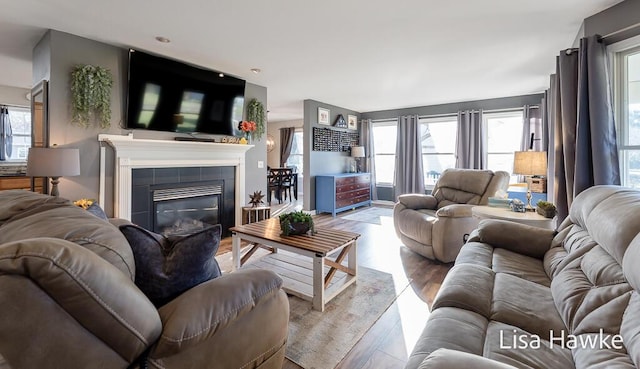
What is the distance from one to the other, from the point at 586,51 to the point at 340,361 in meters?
3.04

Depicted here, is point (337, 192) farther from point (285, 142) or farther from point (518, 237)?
point (518, 237)

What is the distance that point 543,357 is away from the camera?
3.45ft

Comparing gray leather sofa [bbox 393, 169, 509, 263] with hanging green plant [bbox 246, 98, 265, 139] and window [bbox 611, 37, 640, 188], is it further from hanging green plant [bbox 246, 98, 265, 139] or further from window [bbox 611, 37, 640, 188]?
hanging green plant [bbox 246, 98, 265, 139]

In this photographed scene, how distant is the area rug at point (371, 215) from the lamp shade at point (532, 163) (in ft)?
8.71

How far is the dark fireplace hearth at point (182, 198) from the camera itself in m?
3.47

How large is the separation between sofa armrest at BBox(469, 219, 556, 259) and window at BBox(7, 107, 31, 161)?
6695mm

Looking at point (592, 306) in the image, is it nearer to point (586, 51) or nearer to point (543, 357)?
point (543, 357)

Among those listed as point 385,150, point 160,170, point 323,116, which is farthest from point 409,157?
point 160,170

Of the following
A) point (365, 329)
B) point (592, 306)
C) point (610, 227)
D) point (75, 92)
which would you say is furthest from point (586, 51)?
point (75, 92)

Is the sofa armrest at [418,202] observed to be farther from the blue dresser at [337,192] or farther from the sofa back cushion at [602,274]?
the blue dresser at [337,192]

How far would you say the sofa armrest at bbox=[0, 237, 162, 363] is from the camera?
0.73 m

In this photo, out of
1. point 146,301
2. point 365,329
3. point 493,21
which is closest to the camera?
point 146,301

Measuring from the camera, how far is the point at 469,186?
3805 millimetres

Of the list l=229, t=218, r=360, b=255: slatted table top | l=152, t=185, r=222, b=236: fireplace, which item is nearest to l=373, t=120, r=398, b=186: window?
l=152, t=185, r=222, b=236: fireplace
